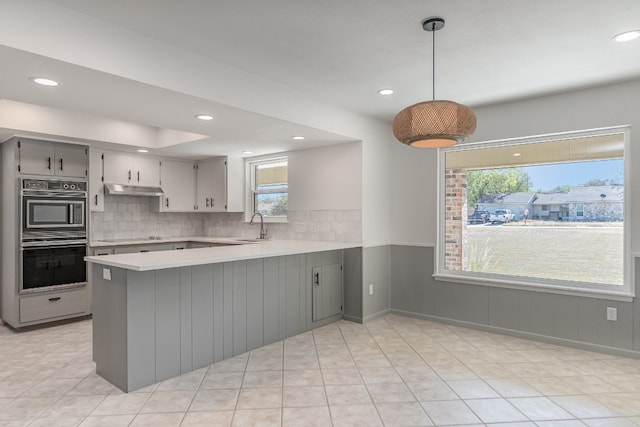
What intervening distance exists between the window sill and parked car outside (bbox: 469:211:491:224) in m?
0.62

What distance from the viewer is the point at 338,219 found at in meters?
4.70

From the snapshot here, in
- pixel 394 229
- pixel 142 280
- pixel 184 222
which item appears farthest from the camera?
pixel 184 222

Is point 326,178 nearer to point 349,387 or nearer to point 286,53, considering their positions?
point 286,53

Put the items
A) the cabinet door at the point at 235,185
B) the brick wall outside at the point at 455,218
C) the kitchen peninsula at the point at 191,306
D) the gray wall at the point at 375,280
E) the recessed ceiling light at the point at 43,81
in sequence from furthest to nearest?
the cabinet door at the point at 235,185 → the gray wall at the point at 375,280 → the brick wall outside at the point at 455,218 → the kitchen peninsula at the point at 191,306 → the recessed ceiling light at the point at 43,81

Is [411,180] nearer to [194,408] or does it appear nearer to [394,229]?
[394,229]

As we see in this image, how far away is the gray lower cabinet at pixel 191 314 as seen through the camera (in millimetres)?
2820

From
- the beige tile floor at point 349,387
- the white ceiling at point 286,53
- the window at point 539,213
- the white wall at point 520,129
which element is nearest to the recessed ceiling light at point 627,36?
the white ceiling at point 286,53

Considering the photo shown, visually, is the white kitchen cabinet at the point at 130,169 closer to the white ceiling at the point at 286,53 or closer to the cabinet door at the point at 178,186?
the cabinet door at the point at 178,186

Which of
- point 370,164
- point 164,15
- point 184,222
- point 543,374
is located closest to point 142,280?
point 164,15

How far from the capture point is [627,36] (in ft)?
8.36

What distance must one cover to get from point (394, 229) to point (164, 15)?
11.3 feet

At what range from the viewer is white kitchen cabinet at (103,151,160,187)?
524 centimetres

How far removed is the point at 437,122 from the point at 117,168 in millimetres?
4525

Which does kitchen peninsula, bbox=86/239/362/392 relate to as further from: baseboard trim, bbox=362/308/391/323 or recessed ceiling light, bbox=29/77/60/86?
recessed ceiling light, bbox=29/77/60/86
